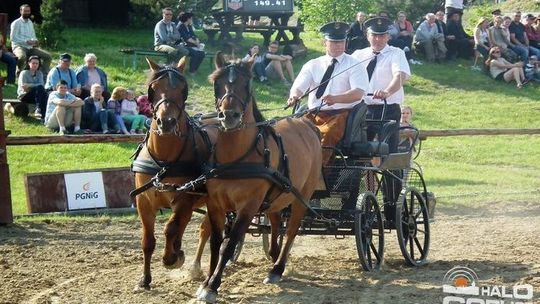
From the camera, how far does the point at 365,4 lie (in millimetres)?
23781

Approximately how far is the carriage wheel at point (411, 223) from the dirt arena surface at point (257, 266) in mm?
139

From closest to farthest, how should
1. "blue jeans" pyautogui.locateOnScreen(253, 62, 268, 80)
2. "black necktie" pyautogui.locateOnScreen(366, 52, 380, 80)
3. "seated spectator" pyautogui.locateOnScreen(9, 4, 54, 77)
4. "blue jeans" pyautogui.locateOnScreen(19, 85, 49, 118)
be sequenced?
1. "black necktie" pyautogui.locateOnScreen(366, 52, 380, 80)
2. "blue jeans" pyautogui.locateOnScreen(19, 85, 49, 118)
3. "seated spectator" pyautogui.locateOnScreen(9, 4, 54, 77)
4. "blue jeans" pyautogui.locateOnScreen(253, 62, 268, 80)

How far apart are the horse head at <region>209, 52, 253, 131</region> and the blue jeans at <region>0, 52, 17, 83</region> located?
10310 millimetres

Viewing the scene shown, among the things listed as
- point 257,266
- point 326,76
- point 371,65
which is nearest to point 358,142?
point 326,76

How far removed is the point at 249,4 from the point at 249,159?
578 inches

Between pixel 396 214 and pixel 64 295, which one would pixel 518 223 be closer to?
pixel 396 214

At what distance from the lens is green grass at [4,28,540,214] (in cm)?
1486

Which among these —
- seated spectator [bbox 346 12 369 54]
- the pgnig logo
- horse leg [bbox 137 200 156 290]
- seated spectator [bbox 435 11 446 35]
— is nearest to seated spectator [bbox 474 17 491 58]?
seated spectator [bbox 435 11 446 35]

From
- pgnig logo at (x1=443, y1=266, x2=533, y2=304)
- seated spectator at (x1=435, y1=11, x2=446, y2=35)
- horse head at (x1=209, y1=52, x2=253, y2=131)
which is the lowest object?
pgnig logo at (x1=443, y1=266, x2=533, y2=304)

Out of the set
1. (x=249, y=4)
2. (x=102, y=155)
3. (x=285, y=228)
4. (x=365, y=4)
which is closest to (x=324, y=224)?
(x=285, y=228)

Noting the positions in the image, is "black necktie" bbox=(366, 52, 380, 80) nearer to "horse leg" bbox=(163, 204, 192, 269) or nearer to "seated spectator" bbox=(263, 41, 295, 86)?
"horse leg" bbox=(163, 204, 192, 269)

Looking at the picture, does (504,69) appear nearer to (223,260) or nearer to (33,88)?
(33,88)

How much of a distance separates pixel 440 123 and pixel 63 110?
7.42 m

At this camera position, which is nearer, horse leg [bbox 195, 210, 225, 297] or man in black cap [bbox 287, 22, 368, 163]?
horse leg [bbox 195, 210, 225, 297]
